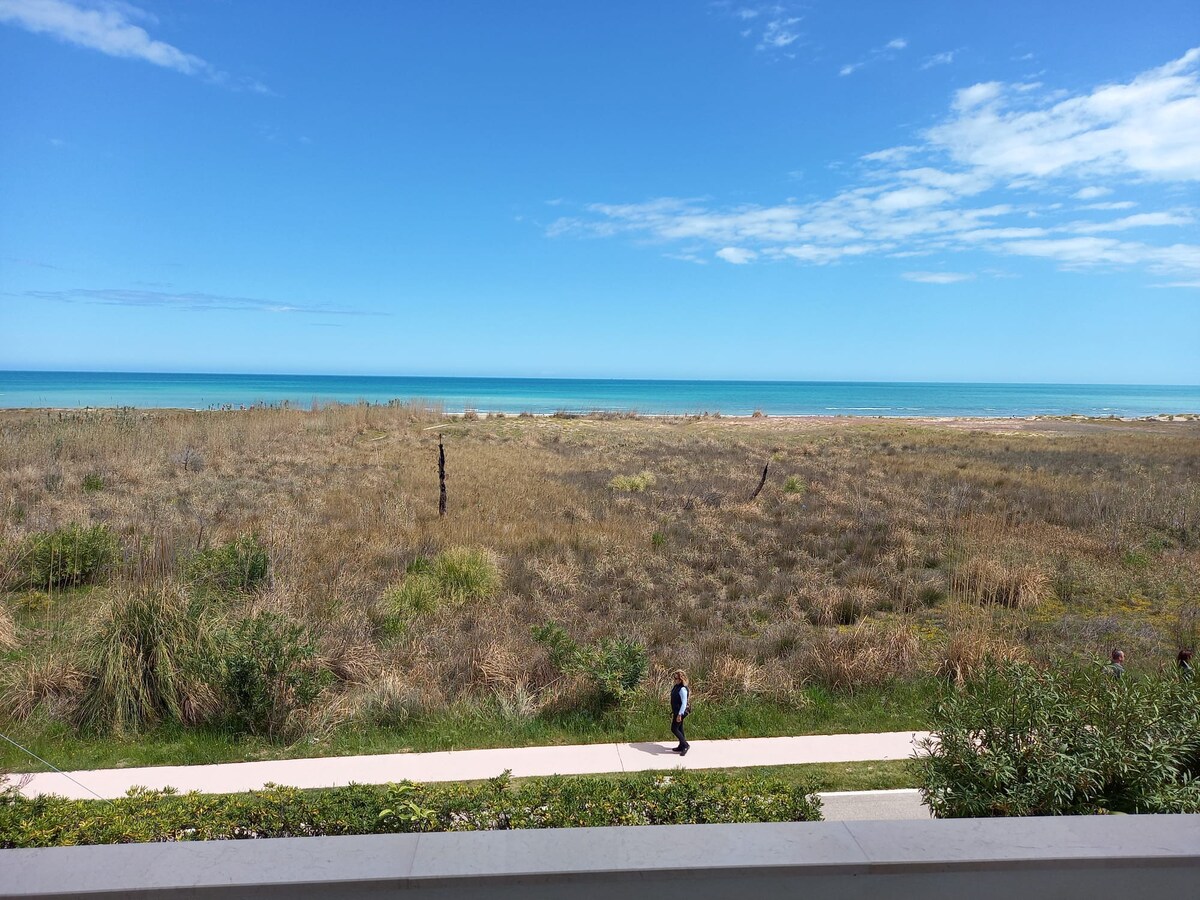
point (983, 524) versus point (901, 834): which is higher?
point (901, 834)

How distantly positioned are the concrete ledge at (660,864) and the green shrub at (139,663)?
6.09 meters

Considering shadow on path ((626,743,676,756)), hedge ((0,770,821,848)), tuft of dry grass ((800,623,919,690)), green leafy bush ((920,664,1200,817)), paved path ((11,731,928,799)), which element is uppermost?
green leafy bush ((920,664,1200,817))

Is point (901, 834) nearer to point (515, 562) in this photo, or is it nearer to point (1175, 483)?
point (515, 562)

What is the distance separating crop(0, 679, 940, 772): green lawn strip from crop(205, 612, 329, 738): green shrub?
0.83 ft

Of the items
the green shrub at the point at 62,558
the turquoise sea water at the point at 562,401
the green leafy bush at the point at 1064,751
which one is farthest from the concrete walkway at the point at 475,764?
the turquoise sea water at the point at 562,401

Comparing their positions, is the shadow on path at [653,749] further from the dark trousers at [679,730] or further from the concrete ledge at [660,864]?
the concrete ledge at [660,864]

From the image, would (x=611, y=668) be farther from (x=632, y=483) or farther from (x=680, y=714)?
(x=632, y=483)

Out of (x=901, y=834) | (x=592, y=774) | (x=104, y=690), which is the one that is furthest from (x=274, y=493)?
(x=901, y=834)

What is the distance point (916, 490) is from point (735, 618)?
12.6m

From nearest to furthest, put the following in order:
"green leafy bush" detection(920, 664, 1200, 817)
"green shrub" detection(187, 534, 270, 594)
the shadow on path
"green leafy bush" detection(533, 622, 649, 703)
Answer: "green leafy bush" detection(920, 664, 1200, 817) → the shadow on path → "green leafy bush" detection(533, 622, 649, 703) → "green shrub" detection(187, 534, 270, 594)

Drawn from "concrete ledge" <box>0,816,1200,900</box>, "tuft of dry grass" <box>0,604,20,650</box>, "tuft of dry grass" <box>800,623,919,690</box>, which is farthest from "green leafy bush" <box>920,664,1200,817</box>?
"tuft of dry grass" <box>0,604,20,650</box>

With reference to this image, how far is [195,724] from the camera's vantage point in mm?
7656

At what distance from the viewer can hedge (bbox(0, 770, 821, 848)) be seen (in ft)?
12.8

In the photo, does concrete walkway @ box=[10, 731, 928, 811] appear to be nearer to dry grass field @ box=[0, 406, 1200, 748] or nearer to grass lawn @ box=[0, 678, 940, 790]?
grass lawn @ box=[0, 678, 940, 790]
